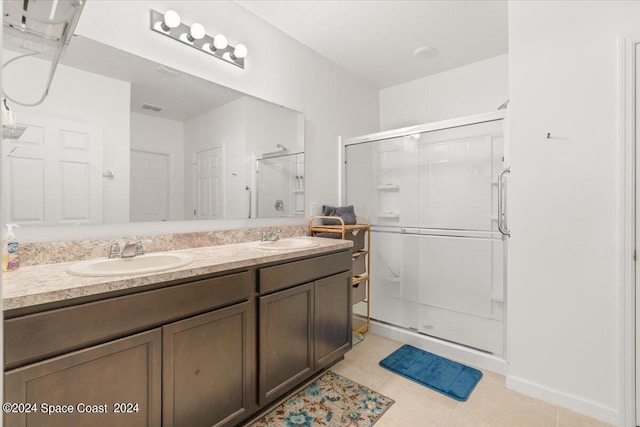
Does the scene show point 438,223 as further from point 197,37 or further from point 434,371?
point 197,37

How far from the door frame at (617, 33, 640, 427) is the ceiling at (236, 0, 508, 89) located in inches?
37.8

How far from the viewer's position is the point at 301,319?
1.91 metres

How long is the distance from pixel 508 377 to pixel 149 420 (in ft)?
6.88

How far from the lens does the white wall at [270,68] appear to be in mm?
1728

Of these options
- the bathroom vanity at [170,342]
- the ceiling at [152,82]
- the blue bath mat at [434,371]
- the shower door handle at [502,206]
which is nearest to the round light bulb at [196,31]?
the ceiling at [152,82]

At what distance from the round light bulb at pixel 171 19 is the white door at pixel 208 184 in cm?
73

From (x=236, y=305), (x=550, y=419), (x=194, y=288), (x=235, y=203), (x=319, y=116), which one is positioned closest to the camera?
(x=194, y=288)

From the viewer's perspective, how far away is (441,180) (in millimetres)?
2645

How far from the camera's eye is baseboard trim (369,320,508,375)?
2.25m

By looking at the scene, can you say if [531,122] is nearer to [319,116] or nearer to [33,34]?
[319,116]

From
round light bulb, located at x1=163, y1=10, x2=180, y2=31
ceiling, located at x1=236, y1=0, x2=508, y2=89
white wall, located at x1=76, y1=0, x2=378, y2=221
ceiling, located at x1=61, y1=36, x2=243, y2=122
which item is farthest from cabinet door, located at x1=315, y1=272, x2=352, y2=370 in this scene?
ceiling, located at x1=236, y1=0, x2=508, y2=89

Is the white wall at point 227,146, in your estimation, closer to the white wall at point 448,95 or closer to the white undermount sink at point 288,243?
the white undermount sink at point 288,243

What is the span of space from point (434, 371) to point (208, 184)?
204cm

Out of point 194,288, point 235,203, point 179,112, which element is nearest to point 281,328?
point 194,288
